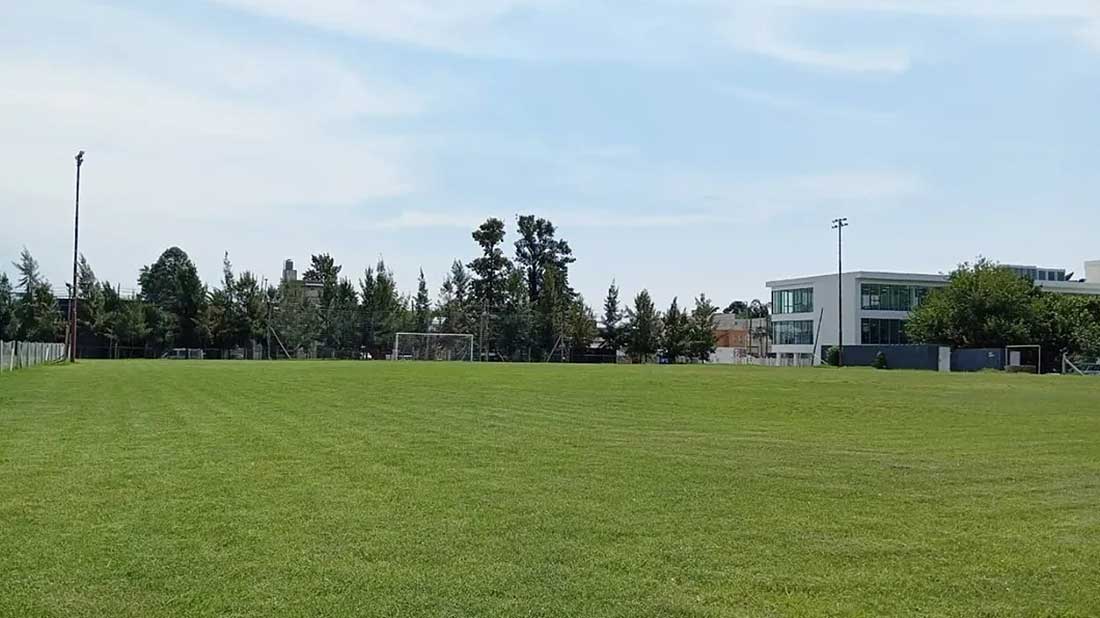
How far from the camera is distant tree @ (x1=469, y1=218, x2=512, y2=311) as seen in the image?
116 meters

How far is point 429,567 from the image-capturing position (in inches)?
277

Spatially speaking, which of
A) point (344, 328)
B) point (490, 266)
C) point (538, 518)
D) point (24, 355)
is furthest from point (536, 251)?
point (538, 518)

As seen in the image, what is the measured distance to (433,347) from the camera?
96.1 m

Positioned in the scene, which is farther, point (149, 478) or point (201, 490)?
point (149, 478)

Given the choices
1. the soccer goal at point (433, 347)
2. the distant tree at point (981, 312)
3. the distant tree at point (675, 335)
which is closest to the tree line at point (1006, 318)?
the distant tree at point (981, 312)

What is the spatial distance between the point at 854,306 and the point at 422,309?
4439cm

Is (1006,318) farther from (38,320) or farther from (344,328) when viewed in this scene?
(38,320)

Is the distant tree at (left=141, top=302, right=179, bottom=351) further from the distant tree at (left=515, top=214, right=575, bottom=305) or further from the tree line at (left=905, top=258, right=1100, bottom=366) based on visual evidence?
the tree line at (left=905, top=258, right=1100, bottom=366)

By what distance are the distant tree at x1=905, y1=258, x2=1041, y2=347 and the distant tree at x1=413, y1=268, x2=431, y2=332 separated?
48.3 metres

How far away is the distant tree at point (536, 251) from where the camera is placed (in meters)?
117

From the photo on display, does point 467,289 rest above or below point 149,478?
above

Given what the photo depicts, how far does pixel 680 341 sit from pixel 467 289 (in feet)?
80.5

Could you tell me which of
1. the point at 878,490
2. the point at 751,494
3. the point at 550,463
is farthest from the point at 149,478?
the point at 878,490

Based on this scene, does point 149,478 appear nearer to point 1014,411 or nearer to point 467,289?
point 1014,411
